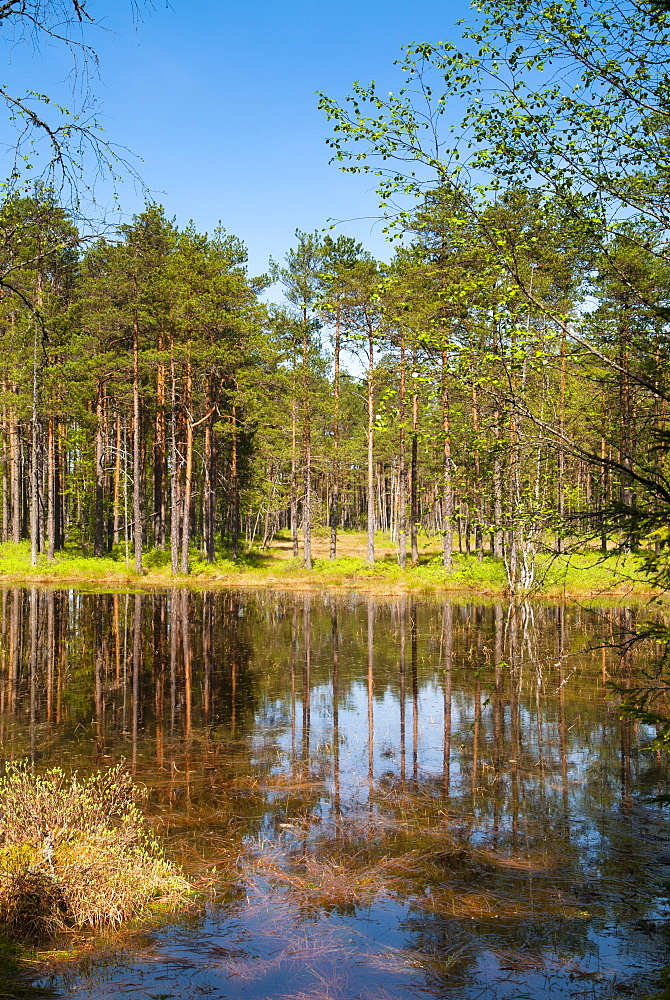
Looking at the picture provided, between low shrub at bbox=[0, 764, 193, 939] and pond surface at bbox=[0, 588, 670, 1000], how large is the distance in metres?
0.40

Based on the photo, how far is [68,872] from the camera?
6094mm

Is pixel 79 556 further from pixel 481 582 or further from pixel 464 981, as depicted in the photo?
pixel 464 981

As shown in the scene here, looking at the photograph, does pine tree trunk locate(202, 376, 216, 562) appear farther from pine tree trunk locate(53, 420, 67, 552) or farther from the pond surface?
the pond surface

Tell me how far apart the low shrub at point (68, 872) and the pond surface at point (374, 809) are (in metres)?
0.40

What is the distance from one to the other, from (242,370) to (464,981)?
130 ft

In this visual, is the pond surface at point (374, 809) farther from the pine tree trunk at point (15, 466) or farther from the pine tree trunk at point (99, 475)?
the pine tree trunk at point (15, 466)

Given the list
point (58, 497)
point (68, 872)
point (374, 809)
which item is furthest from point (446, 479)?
point (68, 872)

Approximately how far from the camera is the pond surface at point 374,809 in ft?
18.8

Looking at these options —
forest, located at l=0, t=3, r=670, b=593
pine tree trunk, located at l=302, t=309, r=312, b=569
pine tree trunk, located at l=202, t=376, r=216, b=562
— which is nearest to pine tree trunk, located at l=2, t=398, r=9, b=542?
forest, located at l=0, t=3, r=670, b=593

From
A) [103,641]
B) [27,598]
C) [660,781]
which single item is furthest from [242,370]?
[660,781]

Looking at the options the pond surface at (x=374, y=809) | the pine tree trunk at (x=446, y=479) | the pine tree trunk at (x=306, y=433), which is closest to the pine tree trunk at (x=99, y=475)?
the pine tree trunk at (x=306, y=433)

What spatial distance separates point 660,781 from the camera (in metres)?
10.1

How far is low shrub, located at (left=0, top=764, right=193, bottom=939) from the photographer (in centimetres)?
595

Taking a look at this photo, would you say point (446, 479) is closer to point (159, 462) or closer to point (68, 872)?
point (159, 462)
